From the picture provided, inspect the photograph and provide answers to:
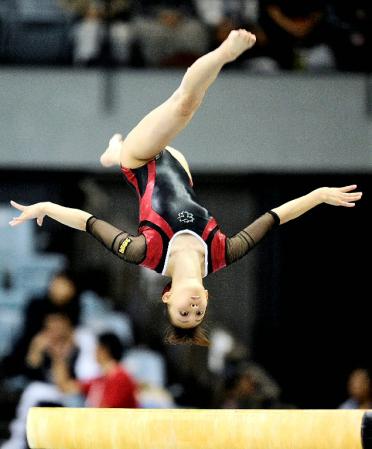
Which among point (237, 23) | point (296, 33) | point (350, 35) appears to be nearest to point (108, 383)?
point (237, 23)

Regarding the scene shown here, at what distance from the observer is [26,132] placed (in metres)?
10.2

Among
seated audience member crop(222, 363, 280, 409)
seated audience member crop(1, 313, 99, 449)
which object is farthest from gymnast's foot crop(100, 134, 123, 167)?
seated audience member crop(222, 363, 280, 409)

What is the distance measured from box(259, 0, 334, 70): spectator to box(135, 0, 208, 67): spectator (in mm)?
531

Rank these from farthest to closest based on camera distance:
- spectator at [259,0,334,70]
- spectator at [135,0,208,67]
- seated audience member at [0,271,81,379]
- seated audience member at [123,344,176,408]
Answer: spectator at [135,0,208,67] → spectator at [259,0,334,70] → seated audience member at [0,271,81,379] → seated audience member at [123,344,176,408]

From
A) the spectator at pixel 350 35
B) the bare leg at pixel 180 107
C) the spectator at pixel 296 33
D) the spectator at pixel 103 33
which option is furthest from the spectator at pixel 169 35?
the bare leg at pixel 180 107

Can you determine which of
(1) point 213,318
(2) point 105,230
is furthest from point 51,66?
(2) point 105,230

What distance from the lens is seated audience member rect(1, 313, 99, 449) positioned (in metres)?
8.48

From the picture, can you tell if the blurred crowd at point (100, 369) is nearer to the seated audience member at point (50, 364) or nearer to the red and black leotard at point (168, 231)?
the seated audience member at point (50, 364)

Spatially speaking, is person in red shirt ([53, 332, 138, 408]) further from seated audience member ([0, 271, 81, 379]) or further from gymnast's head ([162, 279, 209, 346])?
gymnast's head ([162, 279, 209, 346])

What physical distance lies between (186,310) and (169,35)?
499 cm

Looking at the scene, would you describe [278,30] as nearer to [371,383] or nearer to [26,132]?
[26,132]

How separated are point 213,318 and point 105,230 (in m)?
5.04

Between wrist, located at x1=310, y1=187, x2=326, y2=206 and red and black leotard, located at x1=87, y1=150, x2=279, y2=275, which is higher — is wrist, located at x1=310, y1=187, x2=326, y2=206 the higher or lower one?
the higher one

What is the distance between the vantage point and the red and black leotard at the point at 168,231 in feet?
18.2
